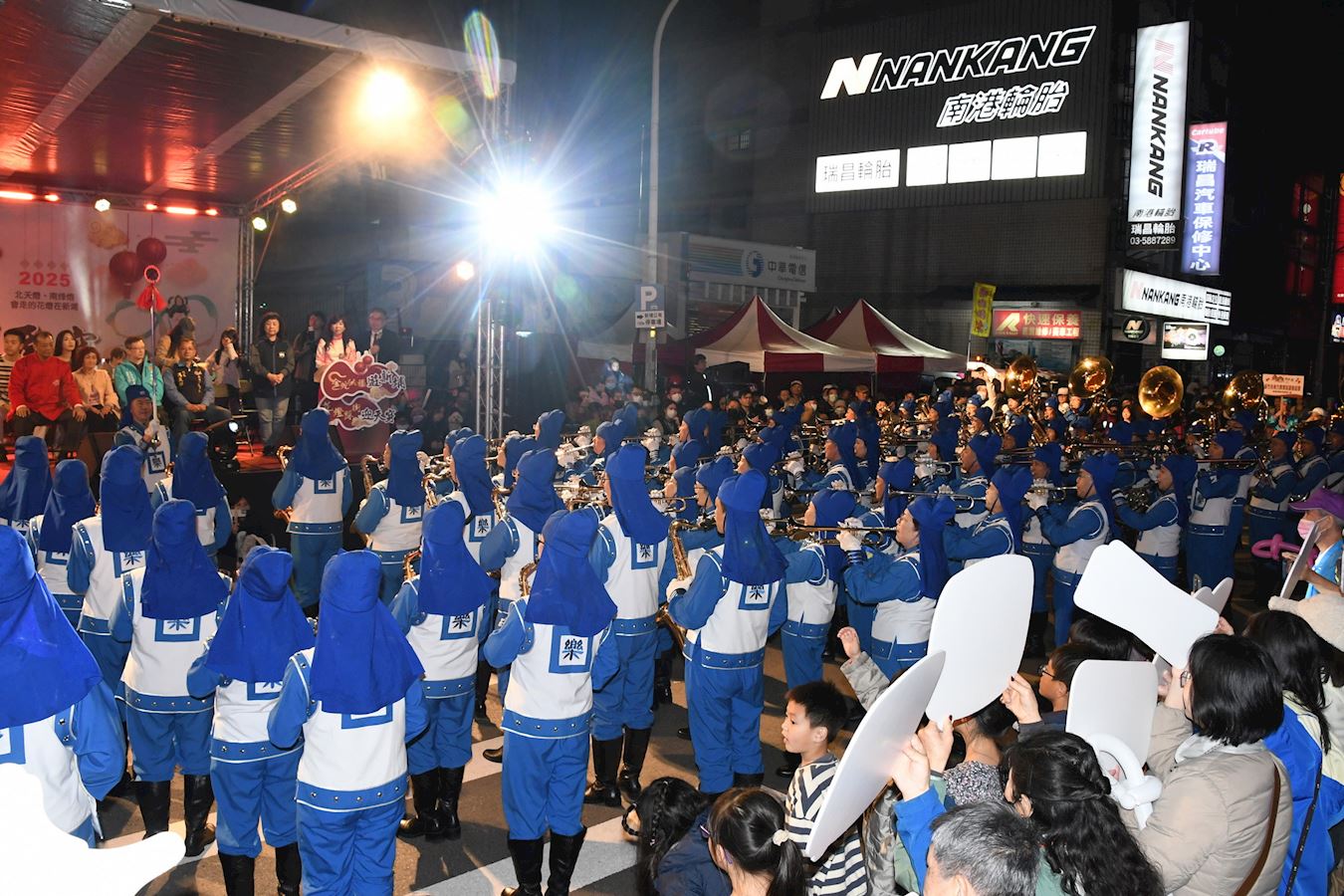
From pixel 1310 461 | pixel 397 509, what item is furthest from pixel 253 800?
pixel 1310 461

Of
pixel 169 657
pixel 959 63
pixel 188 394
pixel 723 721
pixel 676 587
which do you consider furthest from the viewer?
pixel 959 63

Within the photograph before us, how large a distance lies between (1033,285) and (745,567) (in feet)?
87.6

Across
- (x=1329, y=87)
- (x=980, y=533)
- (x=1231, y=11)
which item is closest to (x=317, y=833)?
(x=980, y=533)

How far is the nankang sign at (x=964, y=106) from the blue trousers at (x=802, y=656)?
2576 centimetres

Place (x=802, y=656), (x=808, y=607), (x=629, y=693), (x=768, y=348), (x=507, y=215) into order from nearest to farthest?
(x=629, y=693) < (x=808, y=607) < (x=802, y=656) < (x=507, y=215) < (x=768, y=348)

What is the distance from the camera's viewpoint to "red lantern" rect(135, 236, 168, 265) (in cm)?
1675

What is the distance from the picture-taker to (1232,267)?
131 ft

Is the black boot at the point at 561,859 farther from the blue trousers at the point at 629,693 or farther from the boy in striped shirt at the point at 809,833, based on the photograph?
the boy in striped shirt at the point at 809,833

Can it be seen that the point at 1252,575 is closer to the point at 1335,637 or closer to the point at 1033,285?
the point at 1335,637

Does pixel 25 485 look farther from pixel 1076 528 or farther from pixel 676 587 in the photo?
pixel 1076 528

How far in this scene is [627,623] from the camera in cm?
650

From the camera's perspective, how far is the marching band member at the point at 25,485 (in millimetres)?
7180

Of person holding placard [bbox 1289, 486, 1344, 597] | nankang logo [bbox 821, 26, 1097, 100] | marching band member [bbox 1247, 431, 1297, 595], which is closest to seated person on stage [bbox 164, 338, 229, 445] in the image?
person holding placard [bbox 1289, 486, 1344, 597]

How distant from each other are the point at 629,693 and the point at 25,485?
443cm
